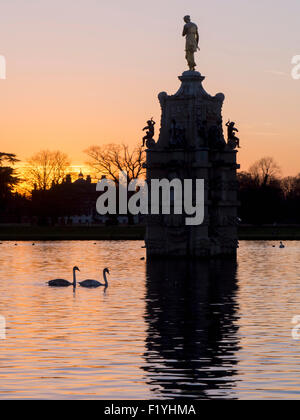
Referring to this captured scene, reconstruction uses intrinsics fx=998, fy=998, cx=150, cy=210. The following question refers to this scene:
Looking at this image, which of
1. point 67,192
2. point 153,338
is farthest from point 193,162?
point 67,192

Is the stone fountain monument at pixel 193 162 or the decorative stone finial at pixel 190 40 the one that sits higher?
the decorative stone finial at pixel 190 40

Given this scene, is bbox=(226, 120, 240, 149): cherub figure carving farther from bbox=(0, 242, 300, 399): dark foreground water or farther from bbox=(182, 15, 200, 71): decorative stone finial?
bbox=(0, 242, 300, 399): dark foreground water

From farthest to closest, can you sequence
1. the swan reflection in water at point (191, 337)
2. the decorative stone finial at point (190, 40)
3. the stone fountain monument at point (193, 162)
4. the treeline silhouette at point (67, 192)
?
the treeline silhouette at point (67, 192) → the decorative stone finial at point (190, 40) → the stone fountain monument at point (193, 162) → the swan reflection in water at point (191, 337)

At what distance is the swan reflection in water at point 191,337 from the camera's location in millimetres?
18844

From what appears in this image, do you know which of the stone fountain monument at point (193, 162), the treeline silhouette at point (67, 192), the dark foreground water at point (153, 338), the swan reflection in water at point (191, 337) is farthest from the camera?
the treeline silhouette at point (67, 192)

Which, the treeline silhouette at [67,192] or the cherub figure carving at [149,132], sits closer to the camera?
the cherub figure carving at [149,132]

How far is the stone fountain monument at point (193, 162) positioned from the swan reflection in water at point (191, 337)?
51.7 ft

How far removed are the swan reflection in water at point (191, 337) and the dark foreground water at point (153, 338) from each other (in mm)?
23

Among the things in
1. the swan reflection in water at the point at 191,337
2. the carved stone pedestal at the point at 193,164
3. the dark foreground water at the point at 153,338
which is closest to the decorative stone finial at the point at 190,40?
the carved stone pedestal at the point at 193,164

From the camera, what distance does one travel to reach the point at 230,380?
19219mm

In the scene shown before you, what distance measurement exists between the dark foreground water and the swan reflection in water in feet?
0.08

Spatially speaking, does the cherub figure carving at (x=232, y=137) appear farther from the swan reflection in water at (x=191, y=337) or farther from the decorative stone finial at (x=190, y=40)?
the swan reflection in water at (x=191, y=337)

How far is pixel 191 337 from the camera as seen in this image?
25375mm

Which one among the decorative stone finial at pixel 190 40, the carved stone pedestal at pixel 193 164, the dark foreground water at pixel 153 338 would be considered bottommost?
the dark foreground water at pixel 153 338
